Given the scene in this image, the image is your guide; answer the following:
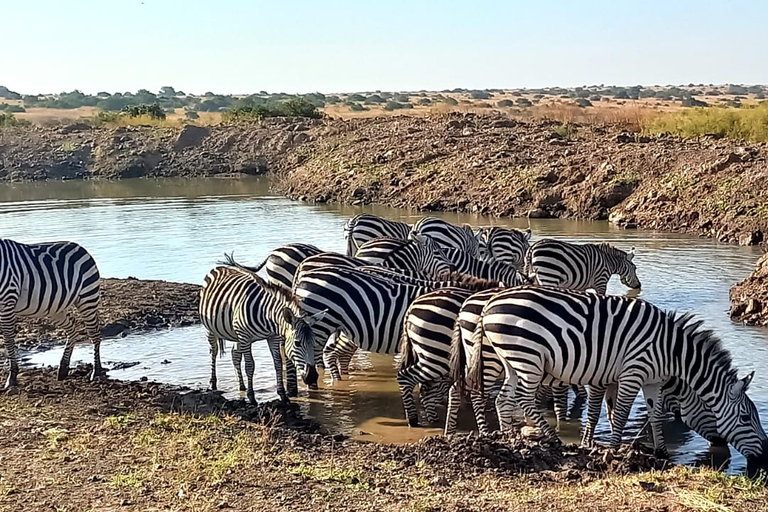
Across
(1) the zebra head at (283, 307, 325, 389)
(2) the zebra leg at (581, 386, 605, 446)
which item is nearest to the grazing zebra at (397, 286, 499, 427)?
(1) the zebra head at (283, 307, 325, 389)

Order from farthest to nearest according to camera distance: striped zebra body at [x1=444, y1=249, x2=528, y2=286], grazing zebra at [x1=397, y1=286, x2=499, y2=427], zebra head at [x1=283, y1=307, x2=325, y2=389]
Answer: striped zebra body at [x1=444, y1=249, x2=528, y2=286] → zebra head at [x1=283, y1=307, x2=325, y2=389] → grazing zebra at [x1=397, y1=286, x2=499, y2=427]

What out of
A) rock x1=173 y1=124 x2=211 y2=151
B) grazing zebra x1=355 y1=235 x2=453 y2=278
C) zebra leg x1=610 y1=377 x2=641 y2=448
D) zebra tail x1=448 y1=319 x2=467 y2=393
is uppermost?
rock x1=173 y1=124 x2=211 y2=151

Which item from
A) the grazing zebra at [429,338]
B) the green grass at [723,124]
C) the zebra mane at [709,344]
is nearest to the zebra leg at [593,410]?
the zebra mane at [709,344]

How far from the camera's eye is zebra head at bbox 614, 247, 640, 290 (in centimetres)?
1402

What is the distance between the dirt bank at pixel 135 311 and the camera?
12.3 meters

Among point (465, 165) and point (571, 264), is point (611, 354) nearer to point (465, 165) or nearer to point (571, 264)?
point (571, 264)

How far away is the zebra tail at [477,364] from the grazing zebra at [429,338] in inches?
19.8

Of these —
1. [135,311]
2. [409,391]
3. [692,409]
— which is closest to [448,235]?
[135,311]

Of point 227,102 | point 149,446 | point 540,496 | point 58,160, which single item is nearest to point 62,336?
point 149,446

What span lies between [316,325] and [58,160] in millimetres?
35132

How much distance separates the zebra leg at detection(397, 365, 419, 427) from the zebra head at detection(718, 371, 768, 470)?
8.78 ft

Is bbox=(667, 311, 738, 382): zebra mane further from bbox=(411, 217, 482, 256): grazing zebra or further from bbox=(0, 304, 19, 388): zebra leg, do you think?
bbox=(411, 217, 482, 256): grazing zebra

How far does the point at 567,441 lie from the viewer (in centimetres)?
833

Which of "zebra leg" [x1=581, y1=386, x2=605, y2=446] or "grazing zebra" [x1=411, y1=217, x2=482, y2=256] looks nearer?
"zebra leg" [x1=581, y1=386, x2=605, y2=446]
